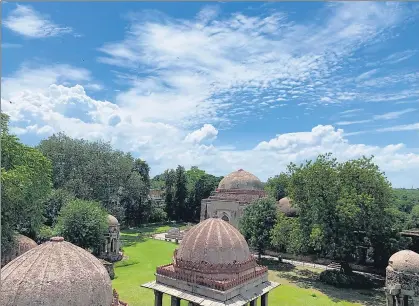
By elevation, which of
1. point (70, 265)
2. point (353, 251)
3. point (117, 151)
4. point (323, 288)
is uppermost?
point (117, 151)

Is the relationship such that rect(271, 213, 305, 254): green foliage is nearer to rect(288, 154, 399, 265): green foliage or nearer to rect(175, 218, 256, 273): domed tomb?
rect(288, 154, 399, 265): green foliage

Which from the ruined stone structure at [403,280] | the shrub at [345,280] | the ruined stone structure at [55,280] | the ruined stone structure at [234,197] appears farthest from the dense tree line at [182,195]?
the ruined stone structure at [55,280]

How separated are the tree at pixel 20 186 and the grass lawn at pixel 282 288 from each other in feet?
26.4

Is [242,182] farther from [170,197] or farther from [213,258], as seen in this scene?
[213,258]

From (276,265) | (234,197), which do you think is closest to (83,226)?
(276,265)

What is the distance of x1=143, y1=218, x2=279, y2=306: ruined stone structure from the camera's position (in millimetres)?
15133

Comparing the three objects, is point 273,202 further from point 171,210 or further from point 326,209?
point 171,210

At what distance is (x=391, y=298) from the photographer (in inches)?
796

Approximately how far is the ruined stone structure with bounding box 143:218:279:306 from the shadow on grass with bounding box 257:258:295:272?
596 inches

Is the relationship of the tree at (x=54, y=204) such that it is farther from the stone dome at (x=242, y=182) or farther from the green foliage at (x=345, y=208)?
the green foliage at (x=345, y=208)

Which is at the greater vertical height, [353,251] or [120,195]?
[120,195]

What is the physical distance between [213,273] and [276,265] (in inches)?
768

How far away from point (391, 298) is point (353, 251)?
10102 mm

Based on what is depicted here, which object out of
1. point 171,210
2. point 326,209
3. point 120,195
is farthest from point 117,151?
point 326,209
